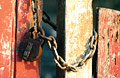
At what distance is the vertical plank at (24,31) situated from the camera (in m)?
1.16

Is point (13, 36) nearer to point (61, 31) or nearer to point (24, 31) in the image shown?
point (24, 31)

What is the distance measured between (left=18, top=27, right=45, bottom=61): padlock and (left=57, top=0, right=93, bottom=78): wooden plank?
0.37 ft

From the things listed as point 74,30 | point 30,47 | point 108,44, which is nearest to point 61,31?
point 74,30

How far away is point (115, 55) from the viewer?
5.17 ft

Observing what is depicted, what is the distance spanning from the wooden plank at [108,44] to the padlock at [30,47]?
0.47 m

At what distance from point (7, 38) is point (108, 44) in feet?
2.30

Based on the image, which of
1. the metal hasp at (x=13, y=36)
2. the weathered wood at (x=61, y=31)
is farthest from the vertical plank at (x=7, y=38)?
the weathered wood at (x=61, y=31)

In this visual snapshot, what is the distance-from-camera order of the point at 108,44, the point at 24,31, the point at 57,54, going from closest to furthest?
the point at 57,54 < the point at 24,31 < the point at 108,44

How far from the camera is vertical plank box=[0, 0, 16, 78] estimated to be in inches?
44.4

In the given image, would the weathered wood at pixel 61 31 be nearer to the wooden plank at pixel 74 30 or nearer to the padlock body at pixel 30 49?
the wooden plank at pixel 74 30

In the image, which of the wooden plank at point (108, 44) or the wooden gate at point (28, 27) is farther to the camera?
the wooden plank at point (108, 44)

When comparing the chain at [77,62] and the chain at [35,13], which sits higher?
the chain at [35,13]

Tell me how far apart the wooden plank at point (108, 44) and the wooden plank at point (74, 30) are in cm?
28

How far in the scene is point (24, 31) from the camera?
1181 millimetres
